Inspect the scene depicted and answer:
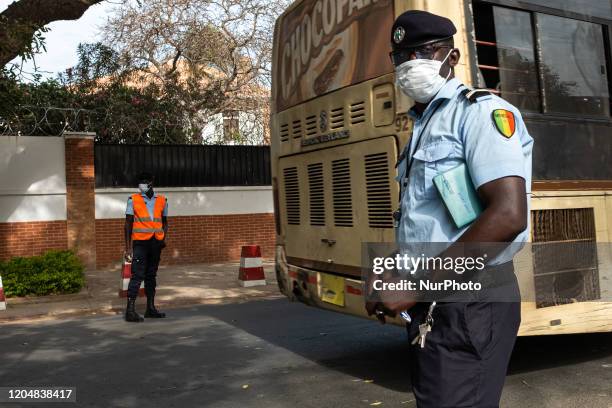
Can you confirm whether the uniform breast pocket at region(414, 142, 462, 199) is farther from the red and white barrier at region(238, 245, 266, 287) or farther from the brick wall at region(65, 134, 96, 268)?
the brick wall at region(65, 134, 96, 268)

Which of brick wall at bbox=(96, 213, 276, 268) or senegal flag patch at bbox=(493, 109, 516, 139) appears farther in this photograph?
brick wall at bbox=(96, 213, 276, 268)

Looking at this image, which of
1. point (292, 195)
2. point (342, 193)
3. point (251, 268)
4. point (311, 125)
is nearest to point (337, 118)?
point (311, 125)

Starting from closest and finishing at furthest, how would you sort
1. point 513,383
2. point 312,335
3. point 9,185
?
point 513,383, point 312,335, point 9,185

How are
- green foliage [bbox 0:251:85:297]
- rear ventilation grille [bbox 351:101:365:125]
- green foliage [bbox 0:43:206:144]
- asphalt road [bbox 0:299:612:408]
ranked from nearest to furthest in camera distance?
asphalt road [bbox 0:299:612:408], rear ventilation grille [bbox 351:101:365:125], green foliage [bbox 0:251:85:297], green foliage [bbox 0:43:206:144]

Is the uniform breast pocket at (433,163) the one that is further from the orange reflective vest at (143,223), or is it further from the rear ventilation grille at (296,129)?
the orange reflective vest at (143,223)

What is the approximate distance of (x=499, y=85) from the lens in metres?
4.89

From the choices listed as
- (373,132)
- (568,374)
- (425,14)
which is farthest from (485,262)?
(568,374)

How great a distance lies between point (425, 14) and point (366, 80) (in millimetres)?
3013

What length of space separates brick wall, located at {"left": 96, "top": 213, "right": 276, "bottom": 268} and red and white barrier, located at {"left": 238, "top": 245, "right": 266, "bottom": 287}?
13.3 feet

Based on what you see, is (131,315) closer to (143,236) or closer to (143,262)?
(143,262)

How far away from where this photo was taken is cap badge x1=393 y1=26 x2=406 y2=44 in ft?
7.47

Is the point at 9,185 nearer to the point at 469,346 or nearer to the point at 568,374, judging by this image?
the point at 568,374

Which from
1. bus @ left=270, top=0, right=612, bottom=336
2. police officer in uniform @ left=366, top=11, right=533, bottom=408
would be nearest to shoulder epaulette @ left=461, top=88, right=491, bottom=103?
police officer in uniform @ left=366, top=11, right=533, bottom=408

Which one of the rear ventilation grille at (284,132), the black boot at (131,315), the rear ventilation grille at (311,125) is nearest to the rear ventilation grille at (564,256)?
the rear ventilation grille at (311,125)
